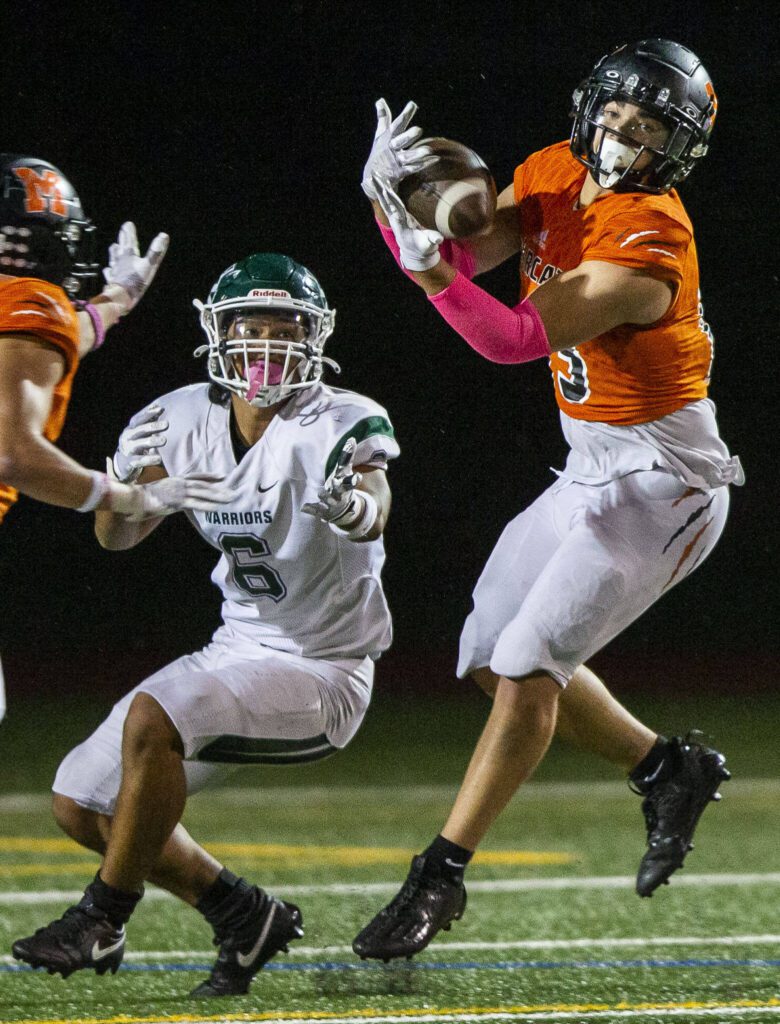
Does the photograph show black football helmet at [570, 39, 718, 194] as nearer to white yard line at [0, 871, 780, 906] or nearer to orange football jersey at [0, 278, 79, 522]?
orange football jersey at [0, 278, 79, 522]

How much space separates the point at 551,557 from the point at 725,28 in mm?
6526

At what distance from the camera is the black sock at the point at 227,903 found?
11.3 feet

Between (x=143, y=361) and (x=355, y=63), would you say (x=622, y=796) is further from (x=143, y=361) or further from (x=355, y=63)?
(x=355, y=63)

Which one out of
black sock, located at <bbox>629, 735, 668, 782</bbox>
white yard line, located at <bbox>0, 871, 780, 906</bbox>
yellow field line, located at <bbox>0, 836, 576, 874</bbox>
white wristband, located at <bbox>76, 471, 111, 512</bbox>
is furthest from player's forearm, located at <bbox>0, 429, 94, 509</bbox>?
yellow field line, located at <bbox>0, 836, 576, 874</bbox>

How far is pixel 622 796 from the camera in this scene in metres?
7.17

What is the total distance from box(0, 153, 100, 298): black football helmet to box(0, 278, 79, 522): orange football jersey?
0.10m

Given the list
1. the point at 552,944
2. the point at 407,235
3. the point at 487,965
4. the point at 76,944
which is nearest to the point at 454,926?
the point at 552,944

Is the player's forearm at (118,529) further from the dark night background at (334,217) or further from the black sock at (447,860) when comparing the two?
the dark night background at (334,217)

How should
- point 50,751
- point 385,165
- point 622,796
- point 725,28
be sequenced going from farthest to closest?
point 725,28 → point 50,751 → point 622,796 → point 385,165

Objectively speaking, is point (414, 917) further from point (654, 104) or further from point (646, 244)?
point (654, 104)

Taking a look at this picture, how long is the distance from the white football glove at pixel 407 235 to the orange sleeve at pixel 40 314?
685 mm

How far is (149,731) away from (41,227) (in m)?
1.10

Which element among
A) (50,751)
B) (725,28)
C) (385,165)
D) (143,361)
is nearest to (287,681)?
(385,165)

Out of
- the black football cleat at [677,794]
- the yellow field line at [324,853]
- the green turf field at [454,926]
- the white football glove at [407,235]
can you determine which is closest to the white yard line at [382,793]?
the green turf field at [454,926]
